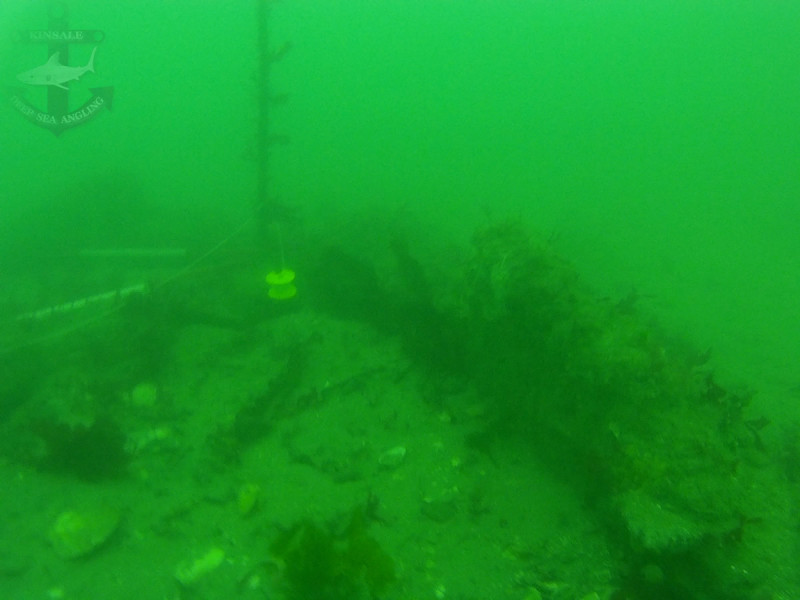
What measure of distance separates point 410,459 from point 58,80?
8382mm

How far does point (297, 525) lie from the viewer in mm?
3906

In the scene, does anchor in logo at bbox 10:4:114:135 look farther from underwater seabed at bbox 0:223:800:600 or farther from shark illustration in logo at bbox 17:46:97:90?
underwater seabed at bbox 0:223:800:600

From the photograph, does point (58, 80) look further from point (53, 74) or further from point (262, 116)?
point (262, 116)

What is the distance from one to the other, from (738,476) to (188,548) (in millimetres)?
4525

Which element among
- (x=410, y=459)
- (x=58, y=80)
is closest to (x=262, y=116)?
(x=58, y=80)

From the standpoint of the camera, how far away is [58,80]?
7715 millimetres

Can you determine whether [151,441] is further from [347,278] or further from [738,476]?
[738,476]

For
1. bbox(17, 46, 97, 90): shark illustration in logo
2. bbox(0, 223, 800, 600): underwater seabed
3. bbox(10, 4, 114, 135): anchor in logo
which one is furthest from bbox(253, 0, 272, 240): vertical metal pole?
bbox(0, 223, 800, 600): underwater seabed

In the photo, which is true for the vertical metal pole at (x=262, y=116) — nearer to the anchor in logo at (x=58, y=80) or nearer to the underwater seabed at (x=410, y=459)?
the anchor in logo at (x=58, y=80)

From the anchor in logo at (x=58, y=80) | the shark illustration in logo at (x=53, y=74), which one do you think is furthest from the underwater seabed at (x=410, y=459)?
the shark illustration in logo at (x=53, y=74)

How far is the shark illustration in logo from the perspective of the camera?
25.3 feet

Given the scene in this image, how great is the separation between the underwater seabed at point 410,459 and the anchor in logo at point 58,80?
3.68 meters

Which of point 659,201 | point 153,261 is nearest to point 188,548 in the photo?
point 153,261

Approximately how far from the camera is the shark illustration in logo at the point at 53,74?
7.70 meters
